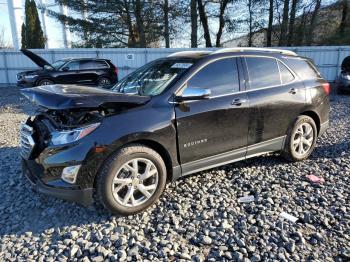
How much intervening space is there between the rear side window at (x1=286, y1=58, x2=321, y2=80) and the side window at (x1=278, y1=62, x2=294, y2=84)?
0.42ft

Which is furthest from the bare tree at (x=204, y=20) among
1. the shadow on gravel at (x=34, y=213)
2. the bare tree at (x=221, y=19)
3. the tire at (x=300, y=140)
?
the shadow on gravel at (x=34, y=213)

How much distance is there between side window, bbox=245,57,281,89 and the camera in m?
4.34

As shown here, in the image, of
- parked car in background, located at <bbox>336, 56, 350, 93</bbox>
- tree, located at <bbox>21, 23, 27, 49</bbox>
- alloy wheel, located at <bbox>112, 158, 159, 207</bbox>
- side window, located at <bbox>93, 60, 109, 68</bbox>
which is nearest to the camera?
alloy wheel, located at <bbox>112, 158, 159, 207</bbox>

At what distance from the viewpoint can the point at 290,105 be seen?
4688 mm

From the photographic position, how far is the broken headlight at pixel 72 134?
10.4ft

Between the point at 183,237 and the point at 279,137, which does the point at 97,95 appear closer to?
the point at 183,237

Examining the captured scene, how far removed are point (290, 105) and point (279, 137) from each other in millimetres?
492


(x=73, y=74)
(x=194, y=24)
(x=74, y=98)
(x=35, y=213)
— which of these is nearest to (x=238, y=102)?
(x=74, y=98)

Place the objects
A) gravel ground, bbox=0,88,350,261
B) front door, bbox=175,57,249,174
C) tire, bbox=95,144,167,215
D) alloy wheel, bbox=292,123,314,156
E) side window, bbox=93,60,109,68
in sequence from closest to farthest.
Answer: gravel ground, bbox=0,88,350,261 < tire, bbox=95,144,167,215 < front door, bbox=175,57,249,174 < alloy wheel, bbox=292,123,314,156 < side window, bbox=93,60,109,68

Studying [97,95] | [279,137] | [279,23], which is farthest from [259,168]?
[279,23]

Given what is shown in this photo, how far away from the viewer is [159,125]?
3.51 m

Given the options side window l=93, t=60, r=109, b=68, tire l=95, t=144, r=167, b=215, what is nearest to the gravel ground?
tire l=95, t=144, r=167, b=215

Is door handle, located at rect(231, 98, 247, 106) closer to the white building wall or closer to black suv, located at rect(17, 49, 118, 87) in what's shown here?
black suv, located at rect(17, 49, 118, 87)

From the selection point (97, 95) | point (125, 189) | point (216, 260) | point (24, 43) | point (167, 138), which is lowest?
point (216, 260)
